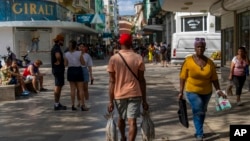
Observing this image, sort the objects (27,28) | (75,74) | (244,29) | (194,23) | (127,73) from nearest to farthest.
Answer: (127,73) → (75,74) → (244,29) → (27,28) → (194,23)

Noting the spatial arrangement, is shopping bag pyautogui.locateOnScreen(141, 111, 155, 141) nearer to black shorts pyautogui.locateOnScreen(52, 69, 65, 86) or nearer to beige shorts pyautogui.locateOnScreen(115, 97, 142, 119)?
beige shorts pyautogui.locateOnScreen(115, 97, 142, 119)

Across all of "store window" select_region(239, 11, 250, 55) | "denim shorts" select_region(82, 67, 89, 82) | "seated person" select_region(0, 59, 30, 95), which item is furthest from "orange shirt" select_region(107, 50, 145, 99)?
"store window" select_region(239, 11, 250, 55)

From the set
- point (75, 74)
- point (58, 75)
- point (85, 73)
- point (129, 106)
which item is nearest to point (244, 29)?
point (85, 73)

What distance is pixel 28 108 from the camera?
1170 cm

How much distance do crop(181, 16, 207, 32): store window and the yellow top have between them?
28.9 metres

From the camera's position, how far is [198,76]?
7.41 metres

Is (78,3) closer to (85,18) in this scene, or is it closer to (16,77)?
(85,18)

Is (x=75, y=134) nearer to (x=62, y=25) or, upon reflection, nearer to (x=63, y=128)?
(x=63, y=128)

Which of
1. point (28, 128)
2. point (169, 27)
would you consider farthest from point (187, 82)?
point (169, 27)

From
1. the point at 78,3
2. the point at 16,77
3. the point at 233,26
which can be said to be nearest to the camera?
the point at 16,77

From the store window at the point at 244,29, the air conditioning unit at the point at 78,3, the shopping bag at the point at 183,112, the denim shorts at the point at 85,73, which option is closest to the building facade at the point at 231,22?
the store window at the point at 244,29

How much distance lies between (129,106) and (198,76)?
1536mm

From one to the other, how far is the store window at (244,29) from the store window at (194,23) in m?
20.5

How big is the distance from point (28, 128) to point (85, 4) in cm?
5279
